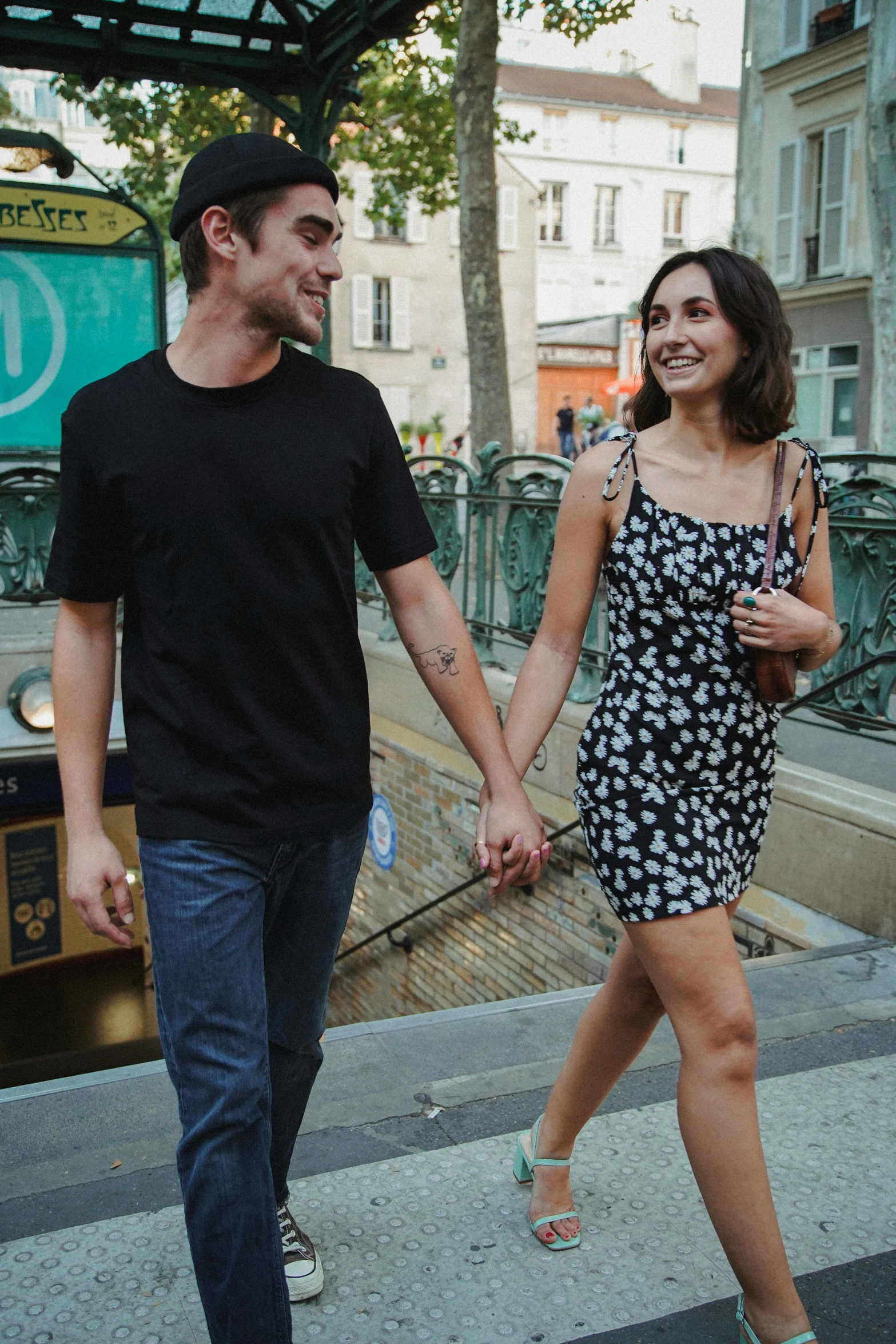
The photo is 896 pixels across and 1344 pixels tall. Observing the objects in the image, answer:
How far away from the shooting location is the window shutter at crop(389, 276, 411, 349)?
1495 inches

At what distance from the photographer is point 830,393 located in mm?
24078

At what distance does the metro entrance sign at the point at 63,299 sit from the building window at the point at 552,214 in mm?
43439

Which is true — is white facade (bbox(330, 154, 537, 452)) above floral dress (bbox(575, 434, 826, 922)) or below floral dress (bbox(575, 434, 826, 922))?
above

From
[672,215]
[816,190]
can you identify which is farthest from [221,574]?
[672,215]

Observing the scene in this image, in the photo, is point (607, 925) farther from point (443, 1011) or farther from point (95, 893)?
point (95, 893)

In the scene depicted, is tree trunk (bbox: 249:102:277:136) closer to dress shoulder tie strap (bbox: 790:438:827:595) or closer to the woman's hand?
dress shoulder tie strap (bbox: 790:438:827:595)

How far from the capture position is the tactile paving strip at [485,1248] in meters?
2.32

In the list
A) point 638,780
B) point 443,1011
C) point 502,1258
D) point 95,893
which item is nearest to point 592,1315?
point 502,1258

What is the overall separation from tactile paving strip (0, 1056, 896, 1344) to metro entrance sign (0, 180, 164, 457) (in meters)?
5.34

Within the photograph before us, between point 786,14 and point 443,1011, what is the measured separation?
25.3m

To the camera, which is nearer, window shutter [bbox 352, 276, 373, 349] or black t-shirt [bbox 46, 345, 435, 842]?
black t-shirt [bbox 46, 345, 435, 842]

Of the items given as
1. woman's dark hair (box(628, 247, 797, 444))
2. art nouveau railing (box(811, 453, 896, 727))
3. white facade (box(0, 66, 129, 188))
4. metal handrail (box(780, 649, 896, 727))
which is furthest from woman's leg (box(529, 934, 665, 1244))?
white facade (box(0, 66, 129, 188))

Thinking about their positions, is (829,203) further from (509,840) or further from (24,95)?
(24,95)

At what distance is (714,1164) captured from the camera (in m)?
2.12
